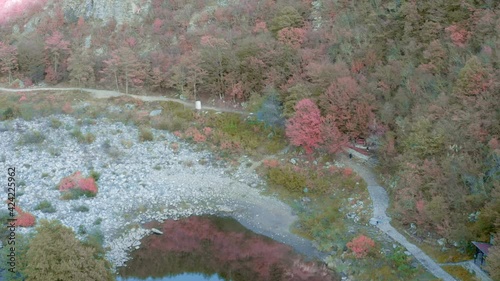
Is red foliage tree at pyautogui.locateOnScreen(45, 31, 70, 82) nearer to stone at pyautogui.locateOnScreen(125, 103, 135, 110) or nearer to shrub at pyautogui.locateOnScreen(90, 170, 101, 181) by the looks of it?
stone at pyautogui.locateOnScreen(125, 103, 135, 110)

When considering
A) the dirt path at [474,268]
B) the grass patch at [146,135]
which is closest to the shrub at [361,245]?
the dirt path at [474,268]

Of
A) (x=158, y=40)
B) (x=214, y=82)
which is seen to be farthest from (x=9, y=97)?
(x=214, y=82)

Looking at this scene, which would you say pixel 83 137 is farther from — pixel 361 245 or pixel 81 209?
pixel 361 245

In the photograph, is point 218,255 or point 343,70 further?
point 343,70

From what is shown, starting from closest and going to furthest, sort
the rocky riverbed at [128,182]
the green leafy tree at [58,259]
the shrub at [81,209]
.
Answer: the green leafy tree at [58,259] < the rocky riverbed at [128,182] < the shrub at [81,209]

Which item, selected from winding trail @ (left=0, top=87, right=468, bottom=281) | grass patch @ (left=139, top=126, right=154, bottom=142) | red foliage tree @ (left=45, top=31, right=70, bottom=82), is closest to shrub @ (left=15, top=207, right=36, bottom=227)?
grass patch @ (left=139, top=126, right=154, bottom=142)

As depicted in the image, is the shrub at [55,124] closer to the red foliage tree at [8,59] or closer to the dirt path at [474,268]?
the red foliage tree at [8,59]

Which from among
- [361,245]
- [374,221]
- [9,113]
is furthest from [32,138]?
[361,245]

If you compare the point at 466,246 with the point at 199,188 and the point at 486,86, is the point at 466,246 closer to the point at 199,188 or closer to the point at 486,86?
the point at 486,86
